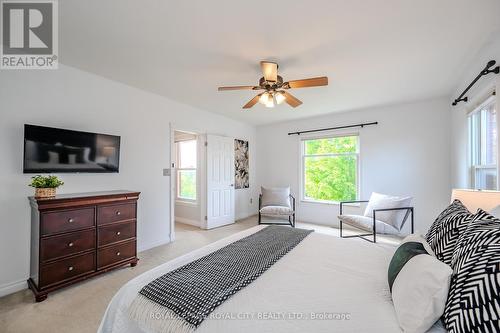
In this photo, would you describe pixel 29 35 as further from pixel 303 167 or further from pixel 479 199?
pixel 303 167

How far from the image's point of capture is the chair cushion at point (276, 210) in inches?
161

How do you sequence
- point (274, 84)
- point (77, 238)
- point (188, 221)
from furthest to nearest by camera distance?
point (188, 221) → point (274, 84) → point (77, 238)

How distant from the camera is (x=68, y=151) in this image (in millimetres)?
2389

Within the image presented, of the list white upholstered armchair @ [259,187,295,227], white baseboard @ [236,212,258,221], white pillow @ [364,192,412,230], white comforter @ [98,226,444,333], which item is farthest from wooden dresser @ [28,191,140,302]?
white pillow @ [364,192,412,230]

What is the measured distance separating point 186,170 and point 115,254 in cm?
275

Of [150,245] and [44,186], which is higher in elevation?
[44,186]

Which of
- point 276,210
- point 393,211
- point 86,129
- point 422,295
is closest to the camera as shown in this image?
point 422,295

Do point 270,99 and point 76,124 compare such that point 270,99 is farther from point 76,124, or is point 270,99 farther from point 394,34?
point 76,124

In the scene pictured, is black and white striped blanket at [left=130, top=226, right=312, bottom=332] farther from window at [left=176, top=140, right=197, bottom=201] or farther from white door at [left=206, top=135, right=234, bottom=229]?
window at [left=176, top=140, right=197, bottom=201]

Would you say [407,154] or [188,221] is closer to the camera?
[407,154]

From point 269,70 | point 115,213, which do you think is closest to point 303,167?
point 269,70

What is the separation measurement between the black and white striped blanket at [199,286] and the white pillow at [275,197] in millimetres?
2847

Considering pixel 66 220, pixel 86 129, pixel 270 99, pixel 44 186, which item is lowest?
pixel 66 220

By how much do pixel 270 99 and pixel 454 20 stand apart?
1.69m
